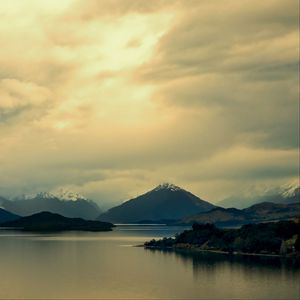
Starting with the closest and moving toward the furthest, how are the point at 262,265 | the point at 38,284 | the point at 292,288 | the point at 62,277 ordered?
the point at 292,288 → the point at 38,284 → the point at 62,277 → the point at 262,265

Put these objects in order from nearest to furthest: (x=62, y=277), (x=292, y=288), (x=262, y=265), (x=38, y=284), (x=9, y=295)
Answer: (x=9, y=295) → (x=292, y=288) → (x=38, y=284) → (x=62, y=277) → (x=262, y=265)

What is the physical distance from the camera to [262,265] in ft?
617

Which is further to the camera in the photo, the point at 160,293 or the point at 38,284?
the point at 38,284

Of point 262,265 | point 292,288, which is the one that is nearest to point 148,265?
point 262,265

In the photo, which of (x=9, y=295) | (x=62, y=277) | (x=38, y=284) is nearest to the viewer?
(x=9, y=295)

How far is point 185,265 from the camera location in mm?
195750

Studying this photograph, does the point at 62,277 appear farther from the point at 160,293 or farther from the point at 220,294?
the point at 220,294

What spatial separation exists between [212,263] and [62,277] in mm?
58234

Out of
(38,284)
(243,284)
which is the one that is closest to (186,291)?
(243,284)

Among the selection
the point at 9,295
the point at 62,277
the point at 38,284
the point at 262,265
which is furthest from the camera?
the point at 262,265

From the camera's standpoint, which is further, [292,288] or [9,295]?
[292,288]

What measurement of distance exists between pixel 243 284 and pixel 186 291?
59.4 feet

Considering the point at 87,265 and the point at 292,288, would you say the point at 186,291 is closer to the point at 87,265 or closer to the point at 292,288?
the point at 292,288

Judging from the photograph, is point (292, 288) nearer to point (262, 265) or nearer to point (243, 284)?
point (243, 284)
